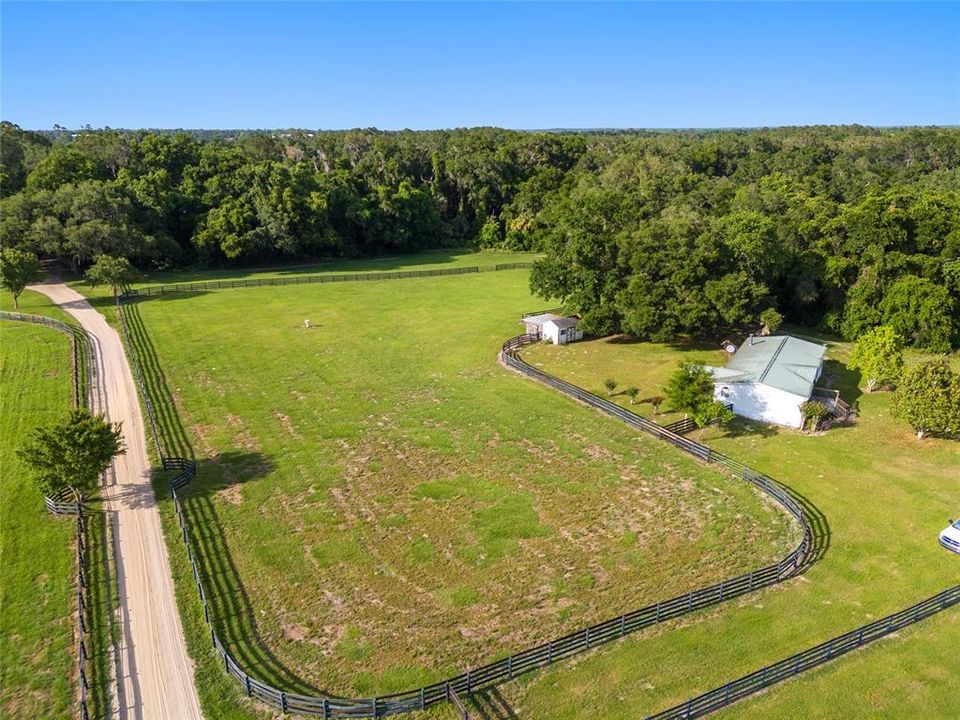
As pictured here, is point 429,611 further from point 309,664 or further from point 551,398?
point 551,398

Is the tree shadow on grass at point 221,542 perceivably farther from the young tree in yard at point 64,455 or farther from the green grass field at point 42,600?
the young tree in yard at point 64,455

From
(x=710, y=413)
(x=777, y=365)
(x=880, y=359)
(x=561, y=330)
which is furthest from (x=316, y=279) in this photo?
A: (x=880, y=359)

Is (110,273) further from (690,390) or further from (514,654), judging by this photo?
(514,654)

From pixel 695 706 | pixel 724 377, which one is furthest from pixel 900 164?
pixel 695 706

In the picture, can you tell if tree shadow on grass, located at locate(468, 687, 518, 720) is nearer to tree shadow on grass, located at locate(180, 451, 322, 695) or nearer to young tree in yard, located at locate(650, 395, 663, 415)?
tree shadow on grass, located at locate(180, 451, 322, 695)

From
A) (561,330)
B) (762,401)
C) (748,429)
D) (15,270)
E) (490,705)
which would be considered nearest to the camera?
(490,705)

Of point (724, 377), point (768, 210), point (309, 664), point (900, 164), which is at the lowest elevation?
point (309, 664)

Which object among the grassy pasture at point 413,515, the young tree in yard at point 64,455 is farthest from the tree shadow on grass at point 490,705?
the young tree in yard at point 64,455

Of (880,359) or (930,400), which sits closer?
(930,400)
